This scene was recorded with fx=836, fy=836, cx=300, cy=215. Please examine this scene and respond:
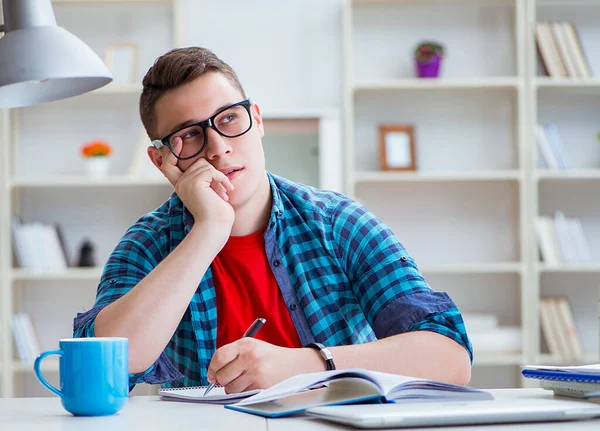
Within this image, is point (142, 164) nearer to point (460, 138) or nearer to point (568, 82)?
point (460, 138)

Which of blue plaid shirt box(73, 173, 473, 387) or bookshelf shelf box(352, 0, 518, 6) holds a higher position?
bookshelf shelf box(352, 0, 518, 6)

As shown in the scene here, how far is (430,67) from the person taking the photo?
3.59 meters

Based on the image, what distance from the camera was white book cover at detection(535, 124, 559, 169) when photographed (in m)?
3.56

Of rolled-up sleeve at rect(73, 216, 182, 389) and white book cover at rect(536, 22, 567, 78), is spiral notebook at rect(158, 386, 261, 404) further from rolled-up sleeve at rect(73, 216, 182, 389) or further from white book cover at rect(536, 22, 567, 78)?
white book cover at rect(536, 22, 567, 78)

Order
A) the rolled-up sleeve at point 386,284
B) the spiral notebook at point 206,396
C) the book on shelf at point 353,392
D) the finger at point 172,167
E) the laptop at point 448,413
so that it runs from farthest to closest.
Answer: the finger at point 172,167 < the rolled-up sleeve at point 386,284 < the spiral notebook at point 206,396 < the book on shelf at point 353,392 < the laptop at point 448,413

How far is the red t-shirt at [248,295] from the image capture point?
165 centimetres

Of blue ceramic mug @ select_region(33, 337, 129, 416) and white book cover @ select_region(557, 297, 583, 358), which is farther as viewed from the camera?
white book cover @ select_region(557, 297, 583, 358)

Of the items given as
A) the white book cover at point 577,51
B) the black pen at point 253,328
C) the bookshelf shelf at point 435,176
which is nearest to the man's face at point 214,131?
the black pen at point 253,328

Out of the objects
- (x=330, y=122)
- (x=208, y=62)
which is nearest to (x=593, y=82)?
(x=330, y=122)

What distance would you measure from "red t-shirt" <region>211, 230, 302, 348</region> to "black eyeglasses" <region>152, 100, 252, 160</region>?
211 mm

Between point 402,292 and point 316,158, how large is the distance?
2124 millimetres

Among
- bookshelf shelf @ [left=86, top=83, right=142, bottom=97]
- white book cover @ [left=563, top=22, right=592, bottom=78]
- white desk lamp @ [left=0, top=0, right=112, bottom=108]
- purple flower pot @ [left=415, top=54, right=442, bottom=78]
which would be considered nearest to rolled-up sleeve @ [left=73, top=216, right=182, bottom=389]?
white desk lamp @ [left=0, top=0, right=112, bottom=108]

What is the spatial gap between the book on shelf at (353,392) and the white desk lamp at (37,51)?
64 cm

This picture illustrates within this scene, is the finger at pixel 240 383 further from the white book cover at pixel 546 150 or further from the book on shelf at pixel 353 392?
the white book cover at pixel 546 150
